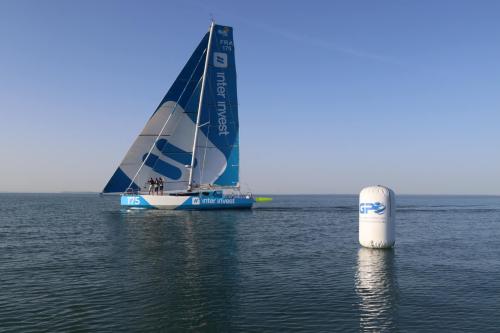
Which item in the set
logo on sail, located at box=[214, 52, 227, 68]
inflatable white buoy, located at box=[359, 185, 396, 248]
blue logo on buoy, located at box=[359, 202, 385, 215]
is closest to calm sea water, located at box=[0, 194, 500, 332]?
inflatable white buoy, located at box=[359, 185, 396, 248]

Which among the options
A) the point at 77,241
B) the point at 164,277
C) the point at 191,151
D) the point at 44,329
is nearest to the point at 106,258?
the point at 164,277

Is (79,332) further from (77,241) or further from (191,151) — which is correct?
(191,151)

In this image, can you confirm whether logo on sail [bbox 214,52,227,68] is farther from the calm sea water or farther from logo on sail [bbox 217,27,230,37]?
the calm sea water

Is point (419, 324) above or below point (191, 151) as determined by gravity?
below

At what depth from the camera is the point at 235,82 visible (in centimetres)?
6106

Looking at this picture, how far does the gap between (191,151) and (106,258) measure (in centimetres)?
3848

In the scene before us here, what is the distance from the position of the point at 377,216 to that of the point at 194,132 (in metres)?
40.2

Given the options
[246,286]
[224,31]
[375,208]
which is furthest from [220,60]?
[246,286]

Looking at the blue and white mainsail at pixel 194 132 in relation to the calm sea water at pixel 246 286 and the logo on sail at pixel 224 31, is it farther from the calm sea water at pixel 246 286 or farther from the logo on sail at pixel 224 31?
the calm sea water at pixel 246 286

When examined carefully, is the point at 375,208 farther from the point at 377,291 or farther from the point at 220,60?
the point at 220,60

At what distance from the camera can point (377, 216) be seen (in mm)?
22500

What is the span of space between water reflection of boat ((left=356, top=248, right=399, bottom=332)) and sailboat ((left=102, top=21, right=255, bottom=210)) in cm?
3743

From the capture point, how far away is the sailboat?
55812mm

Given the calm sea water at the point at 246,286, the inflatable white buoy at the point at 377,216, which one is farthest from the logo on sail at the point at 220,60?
the inflatable white buoy at the point at 377,216
